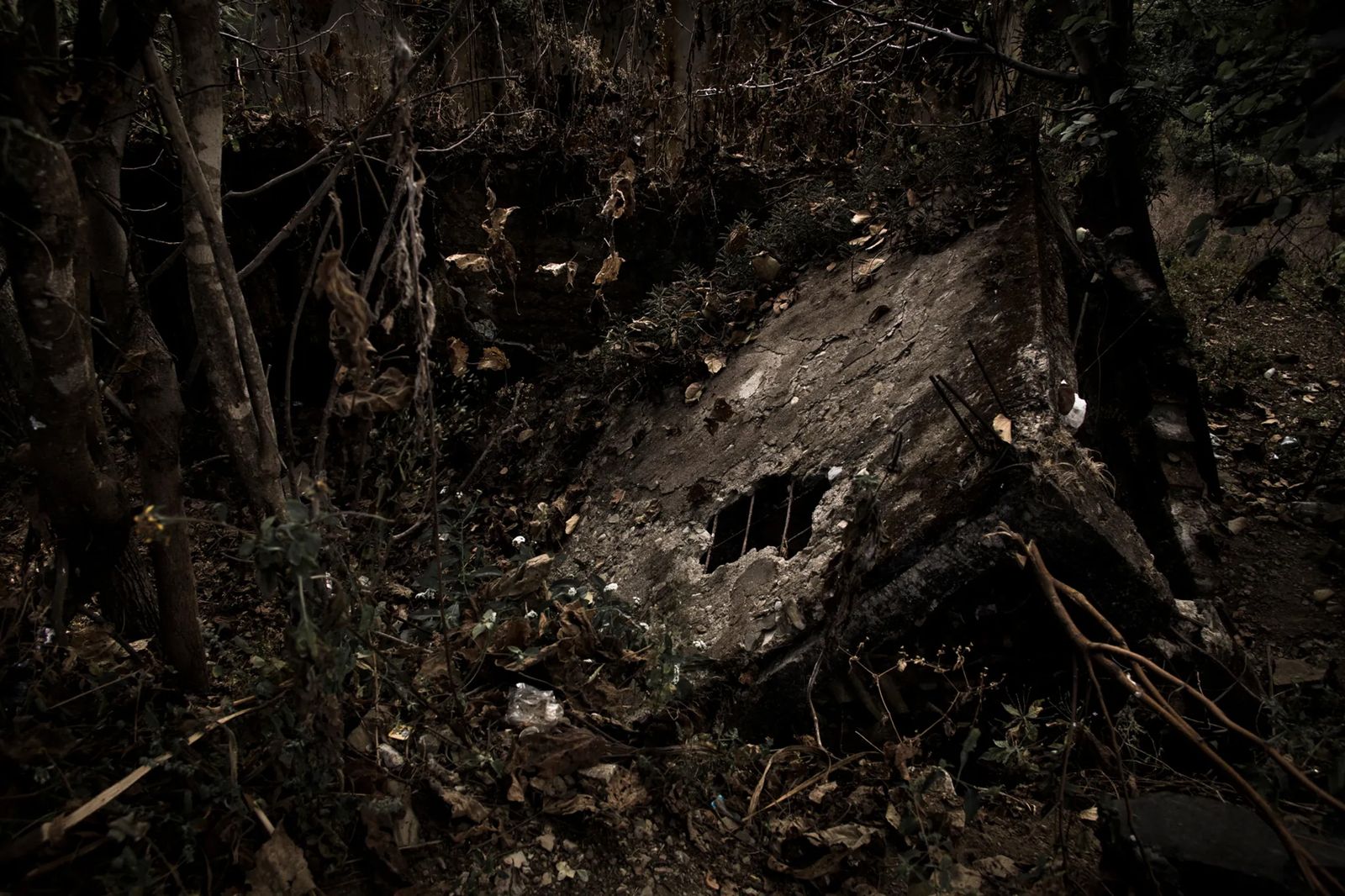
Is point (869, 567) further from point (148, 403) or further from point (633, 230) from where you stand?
point (633, 230)

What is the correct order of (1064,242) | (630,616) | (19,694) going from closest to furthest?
1. (19,694)
2. (630,616)
3. (1064,242)

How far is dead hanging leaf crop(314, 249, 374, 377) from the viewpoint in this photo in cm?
125

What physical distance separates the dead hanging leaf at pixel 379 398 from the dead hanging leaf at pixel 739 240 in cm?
285

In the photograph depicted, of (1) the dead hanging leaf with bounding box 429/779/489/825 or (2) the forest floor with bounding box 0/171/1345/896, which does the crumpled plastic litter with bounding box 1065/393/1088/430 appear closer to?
(2) the forest floor with bounding box 0/171/1345/896

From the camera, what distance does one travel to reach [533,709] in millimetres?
1982

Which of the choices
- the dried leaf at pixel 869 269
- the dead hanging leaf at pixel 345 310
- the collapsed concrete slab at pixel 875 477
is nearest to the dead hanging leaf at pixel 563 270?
the collapsed concrete slab at pixel 875 477

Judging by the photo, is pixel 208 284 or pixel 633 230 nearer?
pixel 208 284

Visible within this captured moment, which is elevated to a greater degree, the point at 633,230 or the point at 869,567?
the point at 633,230

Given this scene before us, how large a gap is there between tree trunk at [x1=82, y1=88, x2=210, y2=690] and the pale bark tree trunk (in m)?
0.15

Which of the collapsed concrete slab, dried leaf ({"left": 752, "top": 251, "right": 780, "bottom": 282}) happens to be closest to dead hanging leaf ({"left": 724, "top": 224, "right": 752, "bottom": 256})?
dried leaf ({"left": 752, "top": 251, "right": 780, "bottom": 282})

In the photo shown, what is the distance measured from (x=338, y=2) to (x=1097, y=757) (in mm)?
5950

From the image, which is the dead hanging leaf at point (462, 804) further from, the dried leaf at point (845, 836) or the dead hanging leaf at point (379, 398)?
the dead hanging leaf at point (379, 398)

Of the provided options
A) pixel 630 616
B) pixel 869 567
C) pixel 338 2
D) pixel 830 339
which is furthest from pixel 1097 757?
pixel 338 2

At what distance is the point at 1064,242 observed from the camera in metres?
Answer: 3.13
